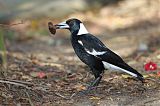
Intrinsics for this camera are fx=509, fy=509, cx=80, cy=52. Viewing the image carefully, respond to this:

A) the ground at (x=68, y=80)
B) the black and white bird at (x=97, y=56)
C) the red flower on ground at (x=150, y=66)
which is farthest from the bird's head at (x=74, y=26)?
the red flower on ground at (x=150, y=66)

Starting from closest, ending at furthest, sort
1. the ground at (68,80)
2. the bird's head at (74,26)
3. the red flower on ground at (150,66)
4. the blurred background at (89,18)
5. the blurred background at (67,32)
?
the ground at (68,80), the bird's head at (74,26), the red flower on ground at (150,66), the blurred background at (67,32), the blurred background at (89,18)

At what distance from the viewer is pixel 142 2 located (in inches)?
553

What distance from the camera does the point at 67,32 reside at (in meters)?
12.4

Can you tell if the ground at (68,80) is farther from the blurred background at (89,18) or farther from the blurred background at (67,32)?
the blurred background at (89,18)

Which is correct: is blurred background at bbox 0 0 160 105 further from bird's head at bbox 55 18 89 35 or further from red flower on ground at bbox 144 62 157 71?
bird's head at bbox 55 18 89 35

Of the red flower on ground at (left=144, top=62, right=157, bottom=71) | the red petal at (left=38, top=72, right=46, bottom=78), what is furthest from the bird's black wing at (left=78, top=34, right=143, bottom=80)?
the red petal at (left=38, top=72, right=46, bottom=78)

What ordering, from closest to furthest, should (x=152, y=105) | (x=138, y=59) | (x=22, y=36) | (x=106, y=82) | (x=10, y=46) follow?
1. (x=152, y=105)
2. (x=106, y=82)
3. (x=138, y=59)
4. (x=10, y=46)
5. (x=22, y=36)

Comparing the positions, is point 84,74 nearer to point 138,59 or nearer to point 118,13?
point 138,59

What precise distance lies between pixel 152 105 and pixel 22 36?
6.76 metres

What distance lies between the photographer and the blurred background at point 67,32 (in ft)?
27.2

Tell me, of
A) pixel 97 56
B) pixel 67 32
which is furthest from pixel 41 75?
pixel 67 32

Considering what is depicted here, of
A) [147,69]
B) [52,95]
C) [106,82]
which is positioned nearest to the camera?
[52,95]

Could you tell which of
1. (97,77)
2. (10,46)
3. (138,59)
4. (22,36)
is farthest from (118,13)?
(97,77)

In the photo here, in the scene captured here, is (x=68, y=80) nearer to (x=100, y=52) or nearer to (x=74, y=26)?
(x=74, y=26)
